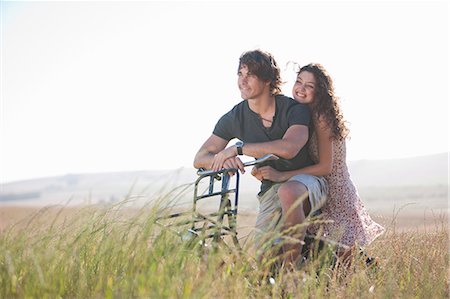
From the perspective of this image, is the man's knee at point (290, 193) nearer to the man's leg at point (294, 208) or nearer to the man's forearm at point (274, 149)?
the man's leg at point (294, 208)

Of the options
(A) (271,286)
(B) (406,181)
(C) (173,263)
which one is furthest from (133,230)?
(B) (406,181)

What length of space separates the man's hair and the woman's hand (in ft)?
1.94

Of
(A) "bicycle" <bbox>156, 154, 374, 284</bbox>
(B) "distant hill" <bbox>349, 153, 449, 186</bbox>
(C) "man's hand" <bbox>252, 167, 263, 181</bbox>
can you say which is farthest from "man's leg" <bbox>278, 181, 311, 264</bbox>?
(B) "distant hill" <bbox>349, 153, 449, 186</bbox>

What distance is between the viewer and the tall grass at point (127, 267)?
3.41 metres

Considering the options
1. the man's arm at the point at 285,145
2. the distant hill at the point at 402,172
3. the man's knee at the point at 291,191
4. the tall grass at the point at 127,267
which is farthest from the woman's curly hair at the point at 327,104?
the distant hill at the point at 402,172

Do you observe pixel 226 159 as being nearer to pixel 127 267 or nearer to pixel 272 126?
pixel 272 126

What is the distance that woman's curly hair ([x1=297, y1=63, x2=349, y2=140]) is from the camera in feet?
17.1

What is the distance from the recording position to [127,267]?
370 cm

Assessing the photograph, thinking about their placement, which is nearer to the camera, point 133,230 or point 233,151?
point 133,230

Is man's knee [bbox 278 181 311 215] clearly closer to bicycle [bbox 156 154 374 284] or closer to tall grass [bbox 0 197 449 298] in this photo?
bicycle [bbox 156 154 374 284]

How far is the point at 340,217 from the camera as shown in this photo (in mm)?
5461

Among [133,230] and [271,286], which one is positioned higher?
[133,230]

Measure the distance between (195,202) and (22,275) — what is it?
4.05 feet

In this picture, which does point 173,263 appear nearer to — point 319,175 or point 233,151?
point 233,151
